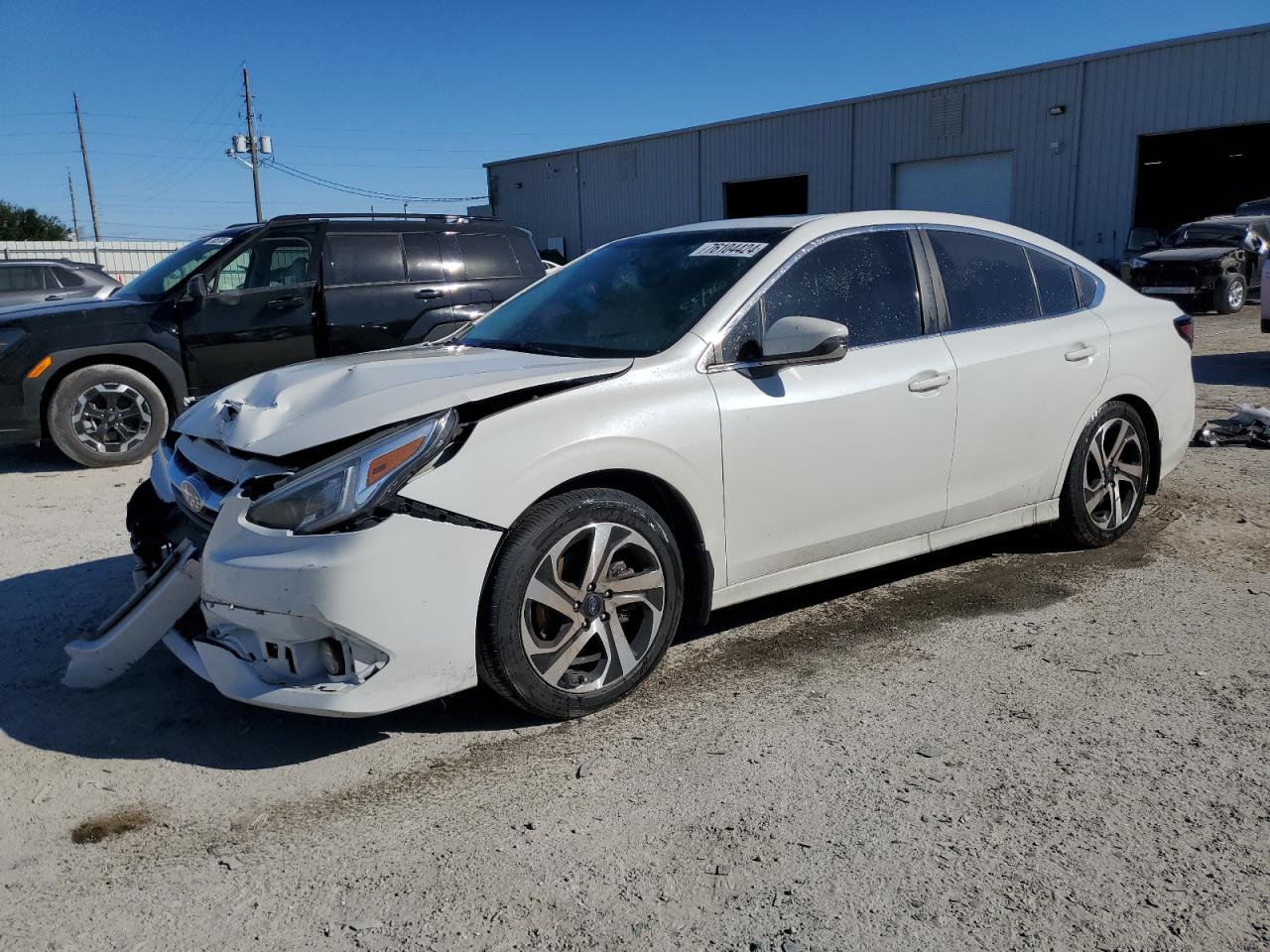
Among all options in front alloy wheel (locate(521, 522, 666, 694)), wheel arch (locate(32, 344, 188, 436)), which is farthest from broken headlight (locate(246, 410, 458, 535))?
wheel arch (locate(32, 344, 188, 436))

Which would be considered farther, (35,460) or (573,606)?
(35,460)

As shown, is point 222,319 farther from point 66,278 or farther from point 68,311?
point 66,278

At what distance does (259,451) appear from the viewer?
3.17 m

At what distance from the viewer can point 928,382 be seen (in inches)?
165

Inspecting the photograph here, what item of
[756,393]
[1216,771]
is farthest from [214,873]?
[1216,771]

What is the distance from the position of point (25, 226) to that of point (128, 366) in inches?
2469

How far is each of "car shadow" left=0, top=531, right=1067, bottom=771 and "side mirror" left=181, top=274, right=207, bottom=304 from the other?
401 cm

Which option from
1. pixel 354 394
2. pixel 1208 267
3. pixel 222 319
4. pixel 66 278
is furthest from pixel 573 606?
pixel 1208 267

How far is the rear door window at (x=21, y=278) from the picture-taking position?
16391 millimetres

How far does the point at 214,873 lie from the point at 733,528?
1.97 metres

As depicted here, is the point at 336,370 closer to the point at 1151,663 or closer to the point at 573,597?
the point at 573,597

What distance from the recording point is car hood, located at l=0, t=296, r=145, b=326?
741 centimetres

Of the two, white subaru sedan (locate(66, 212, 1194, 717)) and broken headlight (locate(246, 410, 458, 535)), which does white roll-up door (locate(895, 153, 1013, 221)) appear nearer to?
white subaru sedan (locate(66, 212, 1194, 717))

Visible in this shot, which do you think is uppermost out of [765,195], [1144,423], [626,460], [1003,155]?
[1003,155]
